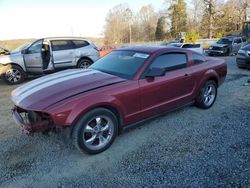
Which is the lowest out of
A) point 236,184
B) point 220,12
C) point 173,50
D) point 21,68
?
point 236,184

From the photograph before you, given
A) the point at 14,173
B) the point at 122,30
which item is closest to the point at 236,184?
the point at 14,173

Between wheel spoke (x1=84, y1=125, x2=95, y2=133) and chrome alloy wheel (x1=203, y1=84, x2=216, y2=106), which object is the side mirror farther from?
chrome alloy wheel (x1=203, y1=84, x2=216, y2=106)

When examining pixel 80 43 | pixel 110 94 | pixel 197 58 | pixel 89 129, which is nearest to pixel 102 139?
pixel 89 129

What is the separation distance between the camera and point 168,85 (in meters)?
4.14

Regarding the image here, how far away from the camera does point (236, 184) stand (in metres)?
2.75

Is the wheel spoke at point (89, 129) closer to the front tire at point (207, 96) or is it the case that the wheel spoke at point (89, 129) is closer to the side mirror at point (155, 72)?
the side mirror at point (155, 72)

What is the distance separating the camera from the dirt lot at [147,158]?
113 inches

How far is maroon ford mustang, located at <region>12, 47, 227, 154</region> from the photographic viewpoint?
3.14 metres

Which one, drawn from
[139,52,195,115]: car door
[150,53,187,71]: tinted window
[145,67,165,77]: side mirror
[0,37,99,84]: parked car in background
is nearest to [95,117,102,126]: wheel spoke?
[139,52,195,115]: car door

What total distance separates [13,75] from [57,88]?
5902 millimetres

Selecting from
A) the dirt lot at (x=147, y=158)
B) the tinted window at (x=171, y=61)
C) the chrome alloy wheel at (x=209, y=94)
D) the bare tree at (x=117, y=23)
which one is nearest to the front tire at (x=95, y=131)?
the dirt lot at (x=147, y=158)

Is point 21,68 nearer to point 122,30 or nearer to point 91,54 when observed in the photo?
point 91,54

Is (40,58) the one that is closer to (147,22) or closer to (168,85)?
(168,85)

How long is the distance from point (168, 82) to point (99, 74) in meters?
1.23
